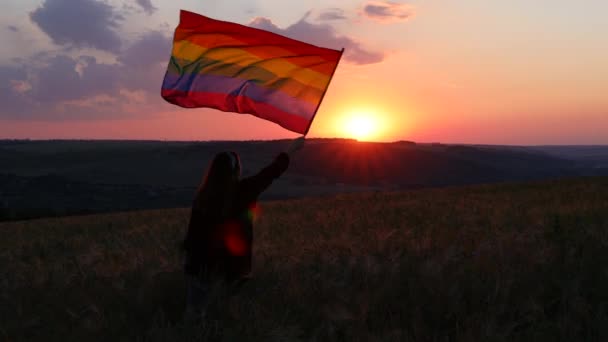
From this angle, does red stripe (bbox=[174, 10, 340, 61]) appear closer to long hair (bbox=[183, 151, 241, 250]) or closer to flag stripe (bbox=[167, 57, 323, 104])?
flag stripe (bbox=[167, 57, 323, 104])

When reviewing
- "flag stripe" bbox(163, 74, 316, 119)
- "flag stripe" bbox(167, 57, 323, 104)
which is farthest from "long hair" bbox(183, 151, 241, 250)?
"flag stripe" bbox(167, 57, 323, 104)

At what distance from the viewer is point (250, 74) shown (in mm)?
6465

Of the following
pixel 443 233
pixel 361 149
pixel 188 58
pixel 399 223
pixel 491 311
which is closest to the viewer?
pixel 491 311

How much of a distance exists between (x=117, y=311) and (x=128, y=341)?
2.80 feet

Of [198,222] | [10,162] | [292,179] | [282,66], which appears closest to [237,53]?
[282,66]

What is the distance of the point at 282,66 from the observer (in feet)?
21.2

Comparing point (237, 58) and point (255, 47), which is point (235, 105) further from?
point (255, 47)

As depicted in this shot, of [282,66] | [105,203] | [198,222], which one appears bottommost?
[105,203]

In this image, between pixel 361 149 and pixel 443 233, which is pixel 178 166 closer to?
pixel 361 149

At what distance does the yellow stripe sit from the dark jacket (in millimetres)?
1674

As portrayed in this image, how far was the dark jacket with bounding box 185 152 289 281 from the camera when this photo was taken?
5098mm

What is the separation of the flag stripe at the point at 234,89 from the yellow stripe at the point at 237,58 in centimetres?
25

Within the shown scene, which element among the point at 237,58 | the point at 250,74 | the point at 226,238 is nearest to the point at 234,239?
the point at 226,238

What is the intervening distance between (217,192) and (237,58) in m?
2.18
